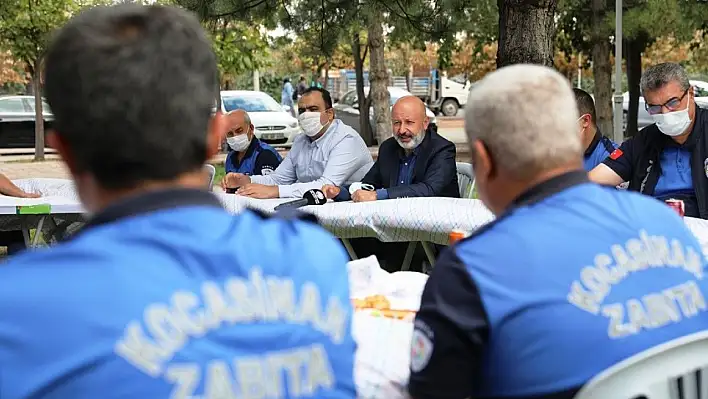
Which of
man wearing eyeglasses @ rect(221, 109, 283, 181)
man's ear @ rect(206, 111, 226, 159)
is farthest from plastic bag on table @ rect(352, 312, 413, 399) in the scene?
man wearing eyeglasses @ rect(221, 109, 283, 181)

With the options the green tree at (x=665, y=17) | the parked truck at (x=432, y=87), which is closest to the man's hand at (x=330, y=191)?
the green tree at (x=665, y=17)

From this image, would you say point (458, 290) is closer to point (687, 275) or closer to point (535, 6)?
point (687, 275)

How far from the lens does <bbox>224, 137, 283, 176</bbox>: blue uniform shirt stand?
272 inches

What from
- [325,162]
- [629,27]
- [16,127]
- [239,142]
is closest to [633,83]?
[629,27]

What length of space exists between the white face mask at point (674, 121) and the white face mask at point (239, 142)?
126 inches

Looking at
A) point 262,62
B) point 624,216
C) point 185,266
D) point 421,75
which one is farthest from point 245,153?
point 421,75

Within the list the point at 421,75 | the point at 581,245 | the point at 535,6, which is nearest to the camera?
the point at 581,245

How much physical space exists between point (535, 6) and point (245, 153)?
2.43 meters

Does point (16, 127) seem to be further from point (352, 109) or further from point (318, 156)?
point (318, 156)

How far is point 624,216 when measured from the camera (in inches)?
75.8

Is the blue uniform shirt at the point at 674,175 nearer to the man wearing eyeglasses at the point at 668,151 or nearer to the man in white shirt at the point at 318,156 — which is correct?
the man wearing eyeglasses at the point at 668,151

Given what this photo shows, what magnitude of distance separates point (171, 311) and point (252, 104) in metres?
20.0

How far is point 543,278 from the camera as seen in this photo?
1.80 m

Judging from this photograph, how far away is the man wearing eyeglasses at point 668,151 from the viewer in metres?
4.55
